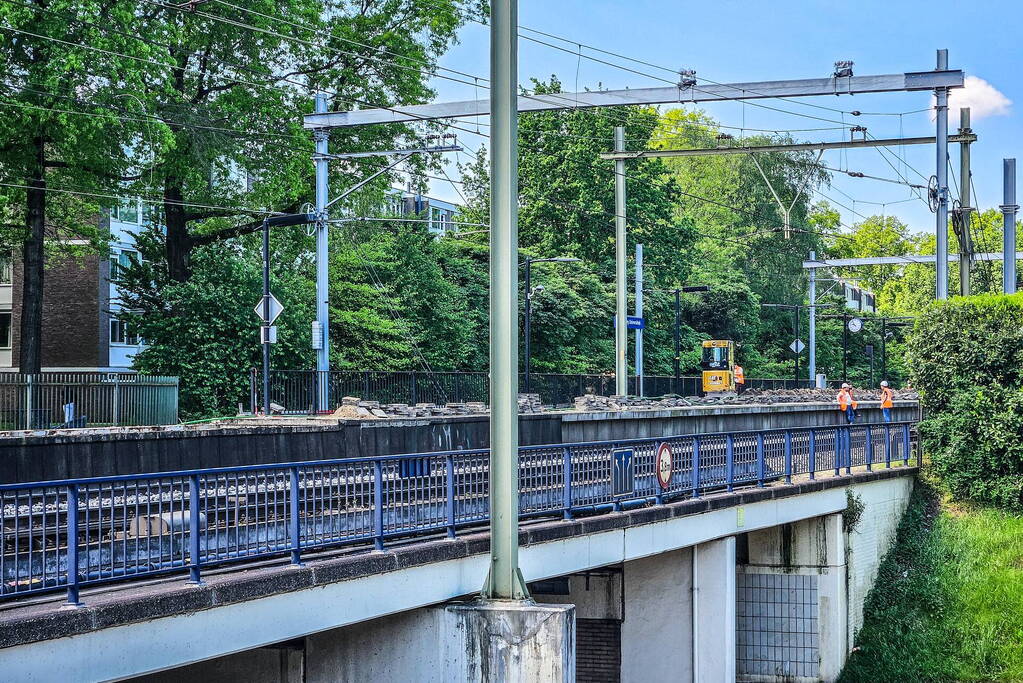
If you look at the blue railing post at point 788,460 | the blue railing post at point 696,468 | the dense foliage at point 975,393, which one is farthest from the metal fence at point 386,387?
the blue railing post at point 696,468

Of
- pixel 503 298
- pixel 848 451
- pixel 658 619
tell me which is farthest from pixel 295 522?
pixel 848 451

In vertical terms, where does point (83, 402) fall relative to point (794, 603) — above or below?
above

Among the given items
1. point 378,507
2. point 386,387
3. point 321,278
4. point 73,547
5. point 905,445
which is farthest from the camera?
point 386,387

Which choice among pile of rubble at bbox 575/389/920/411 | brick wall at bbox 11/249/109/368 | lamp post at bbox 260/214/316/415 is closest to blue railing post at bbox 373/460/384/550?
lamp post at bbox 260/214/316/415

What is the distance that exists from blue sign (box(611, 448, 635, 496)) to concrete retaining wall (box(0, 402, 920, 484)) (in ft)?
21.8

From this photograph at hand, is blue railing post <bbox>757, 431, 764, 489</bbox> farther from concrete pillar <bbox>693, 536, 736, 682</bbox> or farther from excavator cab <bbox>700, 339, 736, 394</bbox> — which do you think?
excavator cab <bbox>700, 339, 736, 394</bbox>

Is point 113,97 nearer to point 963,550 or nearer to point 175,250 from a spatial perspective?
point 175,250

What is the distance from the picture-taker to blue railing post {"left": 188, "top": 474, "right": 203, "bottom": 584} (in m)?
9.83

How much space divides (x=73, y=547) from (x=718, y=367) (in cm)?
5371

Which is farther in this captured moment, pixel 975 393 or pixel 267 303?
pixel 267 303

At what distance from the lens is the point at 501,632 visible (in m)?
11.0

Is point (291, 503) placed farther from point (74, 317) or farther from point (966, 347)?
point (74, 317)

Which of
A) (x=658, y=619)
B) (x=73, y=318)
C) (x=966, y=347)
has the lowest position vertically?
(x=658, y=619)

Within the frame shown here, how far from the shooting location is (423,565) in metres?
12.0
